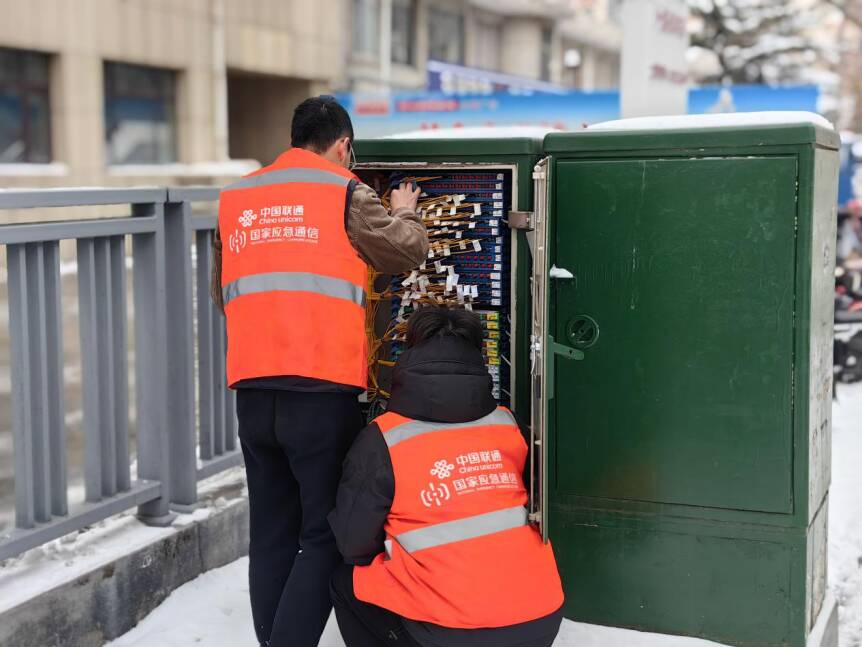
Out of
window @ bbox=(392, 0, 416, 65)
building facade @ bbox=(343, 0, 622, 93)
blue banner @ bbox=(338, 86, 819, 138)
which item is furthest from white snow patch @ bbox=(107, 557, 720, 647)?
window @ bbox=(392, 0, 416, 65)

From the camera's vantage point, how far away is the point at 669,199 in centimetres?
346

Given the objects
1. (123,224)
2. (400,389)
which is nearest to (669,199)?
(400,389)

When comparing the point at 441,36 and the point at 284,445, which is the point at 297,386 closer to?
the point at 284,445

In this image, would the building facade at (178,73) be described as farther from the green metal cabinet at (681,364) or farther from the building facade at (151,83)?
the green metal cabinet at (681,364)

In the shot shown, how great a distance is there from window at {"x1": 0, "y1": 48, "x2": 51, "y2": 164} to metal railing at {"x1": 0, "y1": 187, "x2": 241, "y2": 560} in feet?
50.1

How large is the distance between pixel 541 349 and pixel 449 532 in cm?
63

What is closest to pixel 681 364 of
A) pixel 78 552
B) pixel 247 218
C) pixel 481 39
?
pixel 247 218

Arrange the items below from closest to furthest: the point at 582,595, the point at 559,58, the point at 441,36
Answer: the point at 582,595 < the point at 441,36 < the point at 559,58

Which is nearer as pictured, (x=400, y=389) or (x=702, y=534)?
(x=400, y=389)

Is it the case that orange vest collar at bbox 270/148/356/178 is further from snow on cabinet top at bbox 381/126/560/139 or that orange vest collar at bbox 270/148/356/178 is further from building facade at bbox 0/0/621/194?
building facade at bbox 0/0/621/194

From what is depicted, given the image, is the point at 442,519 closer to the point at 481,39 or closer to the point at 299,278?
the point at 299,278

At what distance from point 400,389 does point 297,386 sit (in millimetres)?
308

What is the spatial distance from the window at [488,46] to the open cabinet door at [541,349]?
3307 cm

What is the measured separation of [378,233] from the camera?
10.3 ft
